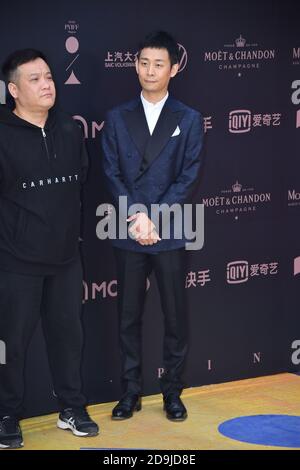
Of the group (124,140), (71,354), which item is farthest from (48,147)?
(71,354)

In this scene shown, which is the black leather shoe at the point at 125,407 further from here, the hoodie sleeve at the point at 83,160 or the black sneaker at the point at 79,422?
the hoodie sleeve at the point at 83,160

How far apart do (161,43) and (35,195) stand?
0.98 meters

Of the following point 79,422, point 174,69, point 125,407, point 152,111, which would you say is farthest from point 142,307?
point 174,69

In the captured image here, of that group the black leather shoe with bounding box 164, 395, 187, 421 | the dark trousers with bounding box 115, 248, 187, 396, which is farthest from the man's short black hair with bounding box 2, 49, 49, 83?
the black leather shoe with bounding box 164, 395, 187, 421

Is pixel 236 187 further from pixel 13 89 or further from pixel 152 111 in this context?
pixel 13 89

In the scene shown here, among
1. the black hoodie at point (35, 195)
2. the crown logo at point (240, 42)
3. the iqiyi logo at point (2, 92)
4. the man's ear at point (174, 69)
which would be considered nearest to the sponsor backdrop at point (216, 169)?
the crown logo at point (240, 42)

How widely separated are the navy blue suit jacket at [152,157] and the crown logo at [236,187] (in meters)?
0.70

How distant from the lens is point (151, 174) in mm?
5430

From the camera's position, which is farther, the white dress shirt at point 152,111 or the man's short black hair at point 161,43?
the white dress shirt at point 152,111

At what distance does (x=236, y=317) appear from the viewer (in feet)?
20.6

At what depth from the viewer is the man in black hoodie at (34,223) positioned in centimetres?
506

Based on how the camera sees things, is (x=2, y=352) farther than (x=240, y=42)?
No

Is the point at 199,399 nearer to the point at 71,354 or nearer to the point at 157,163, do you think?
the point at 71,354
